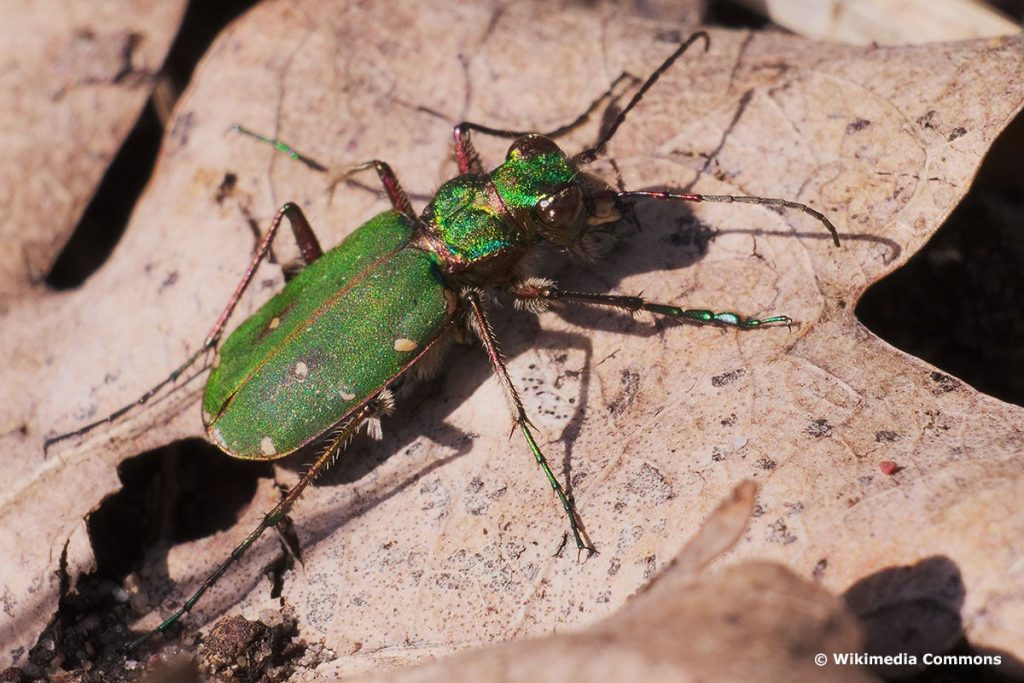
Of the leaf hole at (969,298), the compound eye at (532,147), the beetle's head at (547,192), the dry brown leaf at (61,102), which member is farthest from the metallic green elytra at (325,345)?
the leaf hole at (969,298)

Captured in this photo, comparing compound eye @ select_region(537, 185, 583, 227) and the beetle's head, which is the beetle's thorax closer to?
the beetle's head

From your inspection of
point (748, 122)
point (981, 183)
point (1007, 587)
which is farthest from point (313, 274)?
point (981, 183)

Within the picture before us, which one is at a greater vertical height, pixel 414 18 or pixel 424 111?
pixel 414 18

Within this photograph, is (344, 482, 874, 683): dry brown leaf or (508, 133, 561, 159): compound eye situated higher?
(508, 133, 561, 159): compound eye

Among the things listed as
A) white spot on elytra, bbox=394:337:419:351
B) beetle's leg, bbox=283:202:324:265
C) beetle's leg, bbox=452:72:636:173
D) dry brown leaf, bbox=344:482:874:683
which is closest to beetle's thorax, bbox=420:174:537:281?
beetle's leg, bbox=452:72:636:173

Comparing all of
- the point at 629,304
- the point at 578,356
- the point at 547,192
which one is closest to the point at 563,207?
the point at 547,192

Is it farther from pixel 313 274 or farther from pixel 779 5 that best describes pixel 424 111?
pixel 779 5

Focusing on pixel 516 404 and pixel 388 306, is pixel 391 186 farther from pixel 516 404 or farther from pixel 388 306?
pixel 516 404

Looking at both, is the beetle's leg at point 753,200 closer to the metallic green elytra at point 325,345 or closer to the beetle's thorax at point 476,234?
the beetle's thorax at point 476,234
